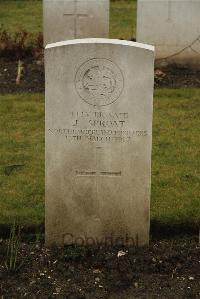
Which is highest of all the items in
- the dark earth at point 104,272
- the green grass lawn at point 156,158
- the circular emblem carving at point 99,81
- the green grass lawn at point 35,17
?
the green grass lawn at point 35,17

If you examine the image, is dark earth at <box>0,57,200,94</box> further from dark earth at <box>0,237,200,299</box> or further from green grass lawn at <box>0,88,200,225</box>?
dark earth at <box>0,237,200,299</box>

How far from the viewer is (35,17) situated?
43.0 feet

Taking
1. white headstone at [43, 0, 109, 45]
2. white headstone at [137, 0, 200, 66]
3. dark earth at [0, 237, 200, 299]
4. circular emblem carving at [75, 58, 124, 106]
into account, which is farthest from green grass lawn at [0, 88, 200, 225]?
white headstone at [43, 0, 109, 45]

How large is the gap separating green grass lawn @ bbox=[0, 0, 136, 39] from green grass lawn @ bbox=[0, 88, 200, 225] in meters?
3.47

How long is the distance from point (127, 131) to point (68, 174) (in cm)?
Result: 54

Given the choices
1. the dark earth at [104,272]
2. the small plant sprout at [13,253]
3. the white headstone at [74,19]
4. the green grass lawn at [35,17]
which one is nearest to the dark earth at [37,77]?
the white headstone at [74,19]

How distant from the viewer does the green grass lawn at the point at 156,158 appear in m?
5.48

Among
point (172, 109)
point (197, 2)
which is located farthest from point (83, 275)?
point (197, 2)

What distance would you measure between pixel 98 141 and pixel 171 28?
5092 millimetres

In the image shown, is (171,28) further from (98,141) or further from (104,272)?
(104,272)

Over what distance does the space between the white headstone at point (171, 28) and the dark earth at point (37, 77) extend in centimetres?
20

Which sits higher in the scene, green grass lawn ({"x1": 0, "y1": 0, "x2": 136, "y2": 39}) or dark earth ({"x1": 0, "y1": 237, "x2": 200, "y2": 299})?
green grass lawn ({"x1": 0, "y1": 0, "x2": 136, "y2": 39})

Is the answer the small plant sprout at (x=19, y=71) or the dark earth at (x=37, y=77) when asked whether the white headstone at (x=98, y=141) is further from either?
the small plant sprout at (x=19, y=71)

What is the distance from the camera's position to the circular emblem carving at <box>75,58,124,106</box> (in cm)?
457
